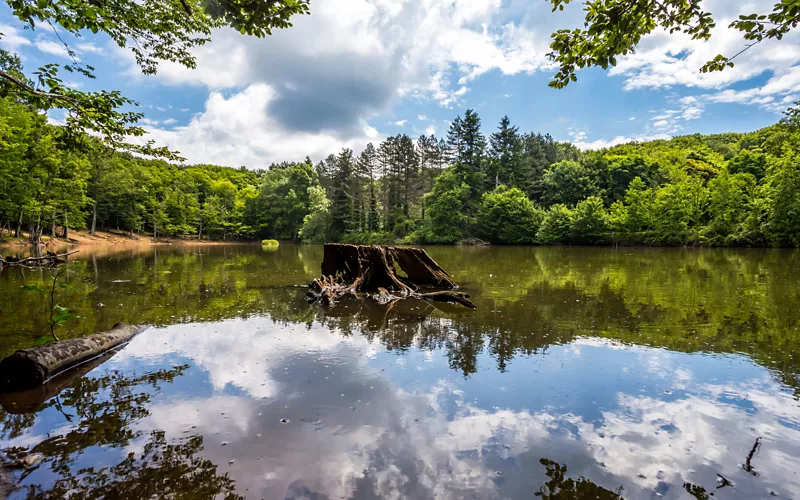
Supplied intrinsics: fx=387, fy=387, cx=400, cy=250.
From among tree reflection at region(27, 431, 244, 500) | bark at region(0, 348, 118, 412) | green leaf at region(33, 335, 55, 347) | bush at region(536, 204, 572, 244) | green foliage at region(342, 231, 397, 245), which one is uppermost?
bush at region(536, 204, 572, 244)

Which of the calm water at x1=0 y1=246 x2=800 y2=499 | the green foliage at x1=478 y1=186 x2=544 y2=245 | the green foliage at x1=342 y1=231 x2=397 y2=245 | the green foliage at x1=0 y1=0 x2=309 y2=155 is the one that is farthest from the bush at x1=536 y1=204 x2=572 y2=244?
the green foliage at x1=0 y1=0 x2=309 y2=155

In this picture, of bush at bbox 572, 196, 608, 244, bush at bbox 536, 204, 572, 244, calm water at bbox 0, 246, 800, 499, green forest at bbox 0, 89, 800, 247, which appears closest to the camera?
calm water at bbox 0, 246, 800, 499

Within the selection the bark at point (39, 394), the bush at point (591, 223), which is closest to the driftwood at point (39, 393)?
the bark at point (39, 394)

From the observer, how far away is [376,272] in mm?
13250

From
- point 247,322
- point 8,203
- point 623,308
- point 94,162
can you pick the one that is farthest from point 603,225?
point 94,162

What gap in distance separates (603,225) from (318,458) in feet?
178

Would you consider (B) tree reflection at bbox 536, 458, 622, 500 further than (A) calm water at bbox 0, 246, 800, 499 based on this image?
No

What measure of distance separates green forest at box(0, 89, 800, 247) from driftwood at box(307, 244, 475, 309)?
27931 millimetres

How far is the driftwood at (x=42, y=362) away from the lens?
4871 mm

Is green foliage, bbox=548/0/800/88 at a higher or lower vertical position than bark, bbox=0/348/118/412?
higher

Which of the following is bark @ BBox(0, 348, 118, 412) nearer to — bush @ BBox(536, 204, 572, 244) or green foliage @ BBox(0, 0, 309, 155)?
green foliage @ BBox(0, 0, 309, 155)

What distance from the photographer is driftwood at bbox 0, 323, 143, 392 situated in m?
4.87

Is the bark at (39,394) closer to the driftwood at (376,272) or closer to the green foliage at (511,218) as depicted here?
the driftwood at (376,272)

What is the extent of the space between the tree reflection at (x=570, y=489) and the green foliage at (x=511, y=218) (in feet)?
184
